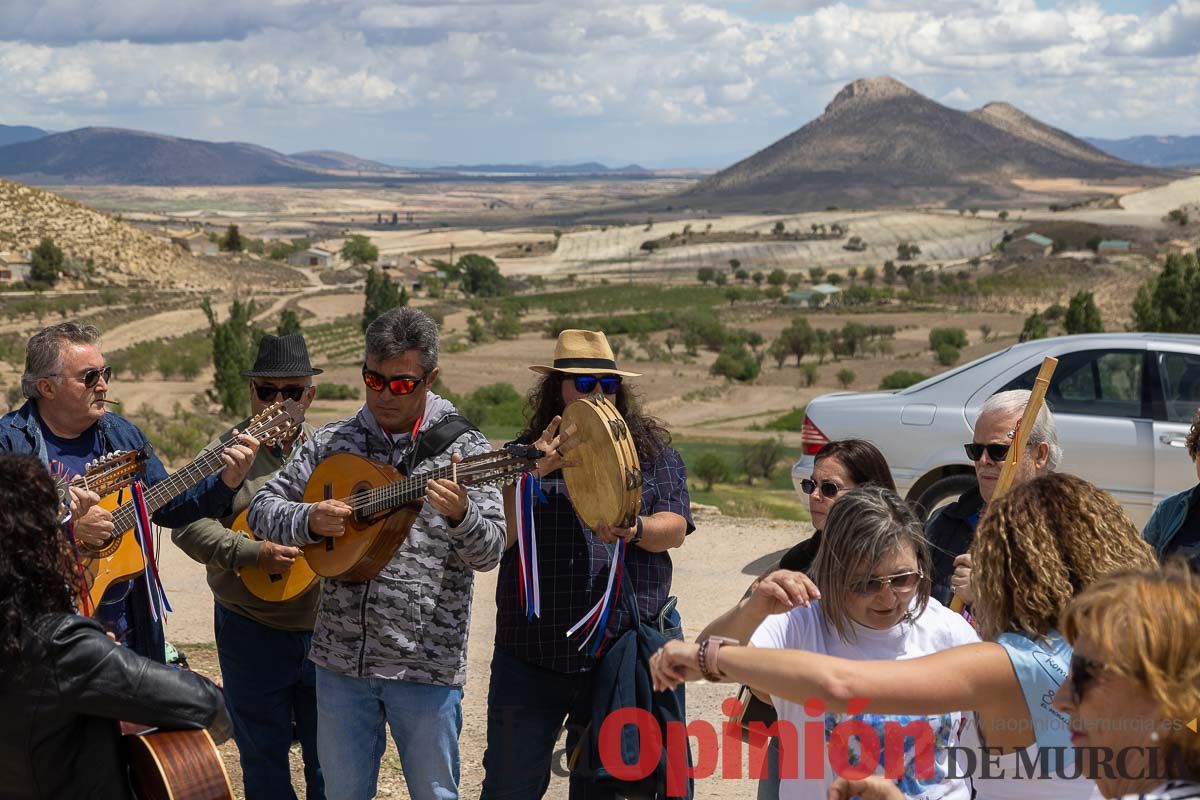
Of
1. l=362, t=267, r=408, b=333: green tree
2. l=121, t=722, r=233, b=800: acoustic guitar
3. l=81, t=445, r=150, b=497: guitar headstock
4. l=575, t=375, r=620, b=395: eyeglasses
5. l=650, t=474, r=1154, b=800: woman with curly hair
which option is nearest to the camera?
l=650, t=474, r=1154, b=800: woman with curly hair

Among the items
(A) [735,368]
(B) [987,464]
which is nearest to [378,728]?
(B) [987,464]

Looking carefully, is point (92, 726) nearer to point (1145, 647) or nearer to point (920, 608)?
point (920, 608)

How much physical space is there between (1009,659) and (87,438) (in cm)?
336

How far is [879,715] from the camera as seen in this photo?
3086 mm

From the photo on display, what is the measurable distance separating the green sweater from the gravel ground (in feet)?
3.67

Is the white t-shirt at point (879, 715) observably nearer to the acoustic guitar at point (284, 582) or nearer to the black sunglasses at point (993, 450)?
the black sunglasses at point (993, 450)

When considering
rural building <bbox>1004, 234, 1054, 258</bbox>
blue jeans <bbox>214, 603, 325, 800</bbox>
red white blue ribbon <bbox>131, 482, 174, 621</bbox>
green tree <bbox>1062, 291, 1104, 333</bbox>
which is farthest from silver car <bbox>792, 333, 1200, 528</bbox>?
rural building <bbox>1004, 234, 1054, 258</bbox>

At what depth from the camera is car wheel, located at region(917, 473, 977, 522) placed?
8352 millimetres

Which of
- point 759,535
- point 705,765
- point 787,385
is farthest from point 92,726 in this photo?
point 787,385

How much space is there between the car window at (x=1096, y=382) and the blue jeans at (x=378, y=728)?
218 inches

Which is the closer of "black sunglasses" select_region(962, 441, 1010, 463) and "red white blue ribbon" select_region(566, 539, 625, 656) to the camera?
"red white blue ribbon" select_region(566, 539, 625, 656)

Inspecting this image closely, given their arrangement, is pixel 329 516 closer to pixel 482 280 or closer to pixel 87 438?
pixel 87 438

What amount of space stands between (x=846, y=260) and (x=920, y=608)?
137 m

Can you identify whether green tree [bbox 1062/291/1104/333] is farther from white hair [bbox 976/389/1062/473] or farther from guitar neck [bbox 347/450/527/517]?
guitar neck [bbox 347/450/527/517]
